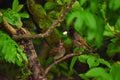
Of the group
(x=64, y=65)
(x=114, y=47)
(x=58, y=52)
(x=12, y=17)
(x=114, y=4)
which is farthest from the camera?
(x=64, y=65)

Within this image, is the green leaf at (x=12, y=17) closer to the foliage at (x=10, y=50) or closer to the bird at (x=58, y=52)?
the foliage at (x=10, y=50)

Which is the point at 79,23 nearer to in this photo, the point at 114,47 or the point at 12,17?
the point at 12,17

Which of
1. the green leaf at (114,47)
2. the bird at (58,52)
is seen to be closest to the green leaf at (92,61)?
the green leaf at (114,47)

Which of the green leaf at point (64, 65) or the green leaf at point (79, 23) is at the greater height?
the green leaf at point (79, 23)

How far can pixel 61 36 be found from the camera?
268cm

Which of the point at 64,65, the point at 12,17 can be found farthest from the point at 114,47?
the point at 12,17

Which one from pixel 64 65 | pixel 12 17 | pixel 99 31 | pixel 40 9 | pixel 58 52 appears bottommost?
pixel 64 65

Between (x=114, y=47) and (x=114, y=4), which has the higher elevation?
(x=114, y=4)

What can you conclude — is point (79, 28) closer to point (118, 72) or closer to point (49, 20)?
point (118, 72)

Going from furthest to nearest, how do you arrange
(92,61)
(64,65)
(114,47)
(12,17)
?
1. (64,65)
2. (114,47)
3. (92,61)
4. (12,17)

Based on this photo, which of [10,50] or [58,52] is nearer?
[10,50]

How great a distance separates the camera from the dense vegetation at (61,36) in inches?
41.5

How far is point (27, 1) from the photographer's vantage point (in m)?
2.76

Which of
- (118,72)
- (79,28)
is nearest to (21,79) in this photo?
(118,72)
